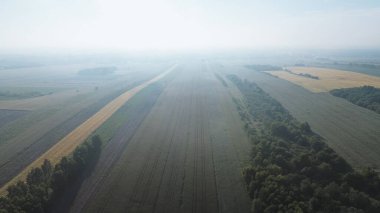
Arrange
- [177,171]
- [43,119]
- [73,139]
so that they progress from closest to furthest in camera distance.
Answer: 1. [177,171]
2. [73,139]
3. [43,119]

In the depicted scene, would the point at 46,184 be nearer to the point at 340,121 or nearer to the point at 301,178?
the point at 301,178

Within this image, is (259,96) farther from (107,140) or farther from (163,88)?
(107,140)

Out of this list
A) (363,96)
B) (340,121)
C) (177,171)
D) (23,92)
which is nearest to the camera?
(177,171)

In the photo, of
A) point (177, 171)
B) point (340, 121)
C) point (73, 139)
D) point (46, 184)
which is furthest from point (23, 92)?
point (340, 121)

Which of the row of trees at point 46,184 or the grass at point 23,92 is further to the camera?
the grass at point 23,92

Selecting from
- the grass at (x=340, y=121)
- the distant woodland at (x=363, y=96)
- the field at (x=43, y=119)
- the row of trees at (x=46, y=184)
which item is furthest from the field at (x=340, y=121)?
the field at (x=43, y=119)

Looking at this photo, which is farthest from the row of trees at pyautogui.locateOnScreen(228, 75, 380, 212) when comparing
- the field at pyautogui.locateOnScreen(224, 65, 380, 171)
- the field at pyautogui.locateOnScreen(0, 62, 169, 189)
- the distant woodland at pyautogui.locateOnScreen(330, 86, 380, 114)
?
the field at pyautogui.locateOnScreen(0, 62, 169, 189)

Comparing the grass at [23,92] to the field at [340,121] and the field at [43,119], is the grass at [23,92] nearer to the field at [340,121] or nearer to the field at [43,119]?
the field at [43,119]
